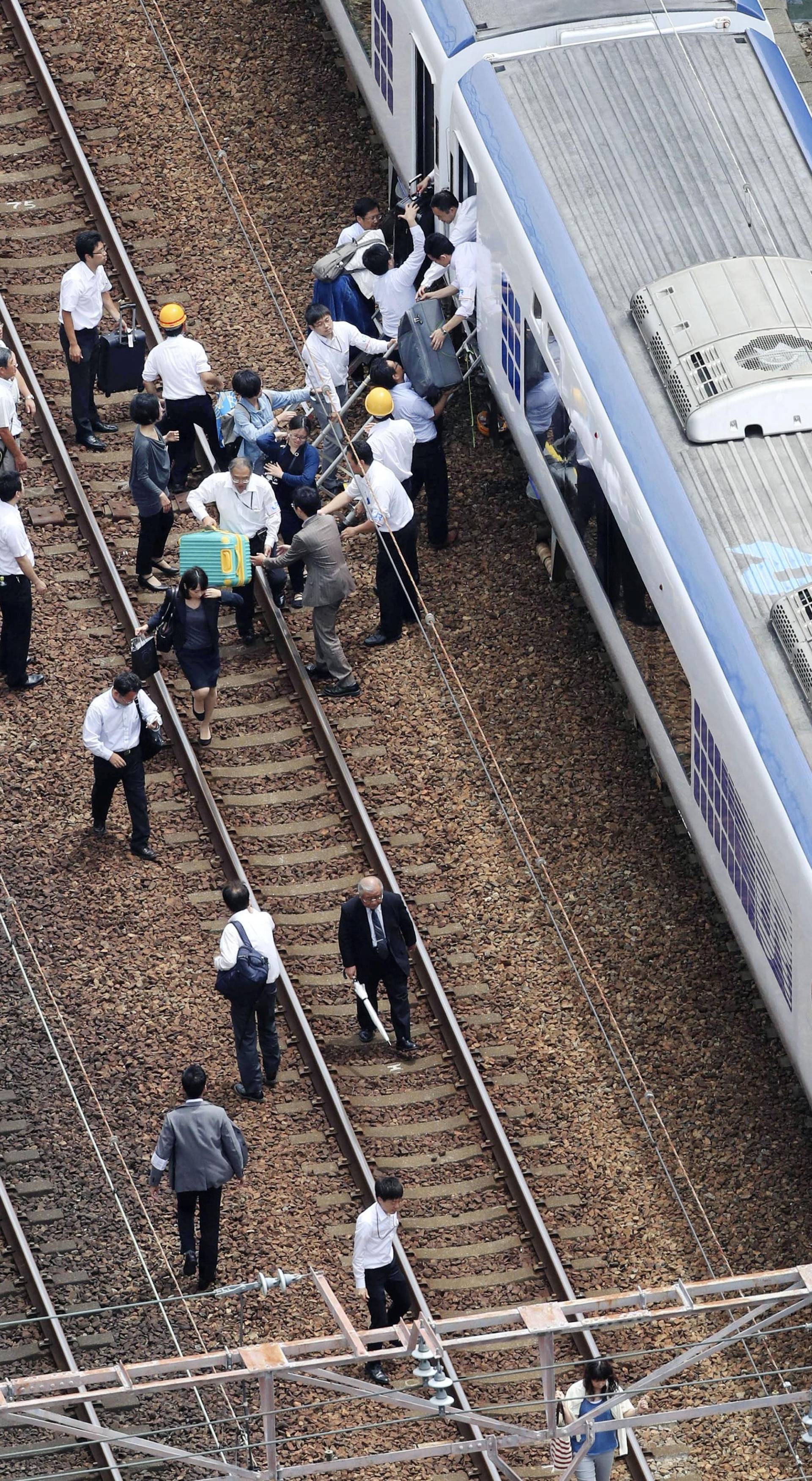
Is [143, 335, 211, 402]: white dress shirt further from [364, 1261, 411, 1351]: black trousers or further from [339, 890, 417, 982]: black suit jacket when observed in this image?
[364, 1261, 411, 1351]: black trousers

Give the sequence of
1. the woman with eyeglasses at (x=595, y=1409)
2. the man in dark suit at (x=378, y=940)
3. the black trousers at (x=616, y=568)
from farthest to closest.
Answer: the black trousers at (x=616, y=568) → the man in dark suit at (x=378, y=940) → the woman with eyeglasses at (x=595, y=1409)

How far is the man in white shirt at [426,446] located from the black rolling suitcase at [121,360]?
172cm

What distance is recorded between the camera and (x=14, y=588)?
19.9 m

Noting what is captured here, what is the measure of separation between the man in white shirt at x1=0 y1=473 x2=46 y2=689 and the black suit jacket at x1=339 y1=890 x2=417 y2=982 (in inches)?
133

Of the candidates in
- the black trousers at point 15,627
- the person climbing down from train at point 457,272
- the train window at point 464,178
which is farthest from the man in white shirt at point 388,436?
the black trousers at point 15,627

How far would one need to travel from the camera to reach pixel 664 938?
64.9 ft

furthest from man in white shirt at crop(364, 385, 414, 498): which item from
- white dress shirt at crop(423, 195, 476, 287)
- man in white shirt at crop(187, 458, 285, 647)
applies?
white dress shirt at crop(423, 195, 476, 287)

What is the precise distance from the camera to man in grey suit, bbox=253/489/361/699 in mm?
20047

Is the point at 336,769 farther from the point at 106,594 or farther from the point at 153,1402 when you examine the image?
the point at 153,1402

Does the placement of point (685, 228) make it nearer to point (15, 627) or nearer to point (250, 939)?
point (15, 627)

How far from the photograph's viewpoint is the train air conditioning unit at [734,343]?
727 inches

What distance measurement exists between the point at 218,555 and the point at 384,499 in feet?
4.50

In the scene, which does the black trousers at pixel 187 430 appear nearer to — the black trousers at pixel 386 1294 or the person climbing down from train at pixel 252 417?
the person climbing down from train at pixel 252 417

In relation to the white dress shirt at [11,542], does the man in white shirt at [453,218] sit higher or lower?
higher
